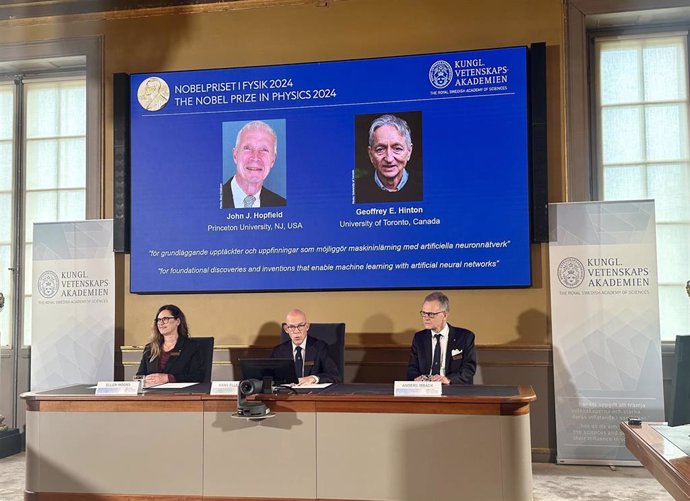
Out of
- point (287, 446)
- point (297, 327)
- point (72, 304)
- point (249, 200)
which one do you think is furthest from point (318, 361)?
point (72, 304)

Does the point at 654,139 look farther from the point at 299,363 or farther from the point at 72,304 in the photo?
the point at 72,304

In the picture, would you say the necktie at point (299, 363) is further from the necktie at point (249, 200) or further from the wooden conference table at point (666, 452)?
the wooden conference table at point (666, 452)

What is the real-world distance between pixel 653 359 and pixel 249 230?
3060mm

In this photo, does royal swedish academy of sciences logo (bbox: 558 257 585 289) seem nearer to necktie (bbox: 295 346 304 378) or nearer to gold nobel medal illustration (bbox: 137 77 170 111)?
necktie (bbox: 295 346 304 378)

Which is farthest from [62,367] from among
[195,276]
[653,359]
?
[653,359]

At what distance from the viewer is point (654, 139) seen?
19.3 feet

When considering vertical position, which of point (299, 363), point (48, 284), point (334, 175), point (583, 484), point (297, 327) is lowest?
point (583, 484)

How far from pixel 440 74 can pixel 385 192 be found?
97cm

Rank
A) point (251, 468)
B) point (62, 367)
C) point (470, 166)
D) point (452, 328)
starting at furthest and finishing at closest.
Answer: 1. point (62, 367)
2. point (470, 166)
3. point (452, 328)
4. point (251, 468)

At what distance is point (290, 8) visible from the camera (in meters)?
6.11

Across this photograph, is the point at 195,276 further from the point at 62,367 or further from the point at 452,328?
the point at 452,328

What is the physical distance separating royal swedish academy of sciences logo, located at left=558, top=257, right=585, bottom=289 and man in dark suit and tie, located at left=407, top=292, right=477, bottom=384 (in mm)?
1044

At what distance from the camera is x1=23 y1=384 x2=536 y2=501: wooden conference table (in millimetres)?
3684

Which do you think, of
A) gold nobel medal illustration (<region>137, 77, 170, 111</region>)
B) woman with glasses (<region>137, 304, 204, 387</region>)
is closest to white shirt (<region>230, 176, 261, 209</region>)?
gold nobel medal illustration (<region>137, 77, 170, 111</region>)
